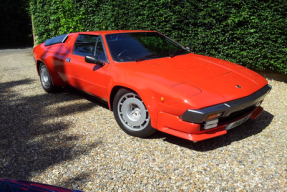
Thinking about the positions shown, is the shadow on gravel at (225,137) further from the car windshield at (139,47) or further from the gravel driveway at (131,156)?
the car windshield at (139,47)

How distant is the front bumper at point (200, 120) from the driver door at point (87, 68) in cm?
130

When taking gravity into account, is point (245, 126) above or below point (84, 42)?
below

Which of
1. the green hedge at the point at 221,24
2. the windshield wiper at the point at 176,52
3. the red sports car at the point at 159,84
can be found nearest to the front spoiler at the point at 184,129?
the red sports car at the point at 159,84

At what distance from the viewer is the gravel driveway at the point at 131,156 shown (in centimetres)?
241

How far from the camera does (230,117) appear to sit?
2.83m

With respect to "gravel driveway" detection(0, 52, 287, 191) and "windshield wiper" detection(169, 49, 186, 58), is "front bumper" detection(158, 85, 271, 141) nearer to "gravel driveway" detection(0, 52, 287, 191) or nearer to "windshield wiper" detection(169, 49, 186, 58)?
"gravel driveway" detection(0, 52, 287, 191)

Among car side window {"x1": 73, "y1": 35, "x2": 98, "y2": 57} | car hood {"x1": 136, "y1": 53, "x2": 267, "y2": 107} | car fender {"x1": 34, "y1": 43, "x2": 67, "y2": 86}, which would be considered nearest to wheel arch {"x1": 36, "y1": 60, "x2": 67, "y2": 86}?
car fender {"x1": 34, "y1": 43, "x2": 67, "y2": 86}

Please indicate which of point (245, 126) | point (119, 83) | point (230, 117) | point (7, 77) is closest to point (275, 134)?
point (245, 126)

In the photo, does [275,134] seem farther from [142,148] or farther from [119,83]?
[119,83]

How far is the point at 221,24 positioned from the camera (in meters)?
5.75

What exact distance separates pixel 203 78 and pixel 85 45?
2294 mm

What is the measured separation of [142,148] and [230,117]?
1185 millimetres

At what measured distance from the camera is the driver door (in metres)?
3.62

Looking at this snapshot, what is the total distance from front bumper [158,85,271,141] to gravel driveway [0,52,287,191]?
0.32 m
